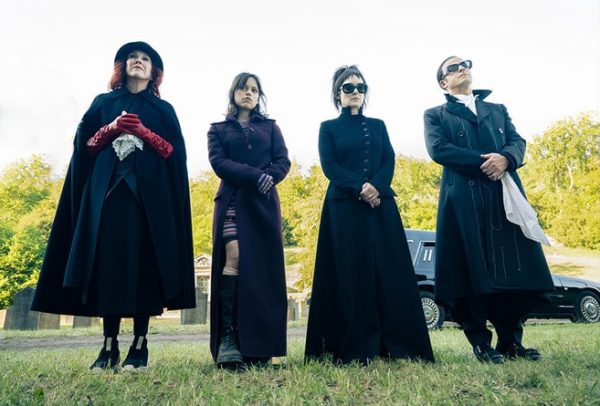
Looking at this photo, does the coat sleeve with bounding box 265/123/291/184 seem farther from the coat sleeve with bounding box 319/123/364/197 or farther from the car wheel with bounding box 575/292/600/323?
the car wheel with bounding box 575/292/600/323

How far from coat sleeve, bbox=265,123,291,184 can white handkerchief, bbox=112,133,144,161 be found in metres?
1.04

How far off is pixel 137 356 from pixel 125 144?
1570mm

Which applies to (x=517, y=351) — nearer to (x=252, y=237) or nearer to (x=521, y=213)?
(x=521, y=213)

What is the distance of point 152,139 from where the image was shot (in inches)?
163

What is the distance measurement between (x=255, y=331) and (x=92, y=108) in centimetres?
219

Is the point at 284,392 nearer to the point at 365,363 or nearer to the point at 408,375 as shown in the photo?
the point at 408,375

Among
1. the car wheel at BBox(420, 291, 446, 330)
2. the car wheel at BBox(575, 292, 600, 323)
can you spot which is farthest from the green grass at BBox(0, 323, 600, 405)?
the car wheel at BBox(575, 292, 600, 323)

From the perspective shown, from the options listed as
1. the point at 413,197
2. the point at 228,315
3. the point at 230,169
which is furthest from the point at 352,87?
the point at 413,197

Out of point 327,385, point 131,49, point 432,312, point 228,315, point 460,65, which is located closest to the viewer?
point 327,385

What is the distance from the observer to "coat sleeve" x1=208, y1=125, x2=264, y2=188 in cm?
418

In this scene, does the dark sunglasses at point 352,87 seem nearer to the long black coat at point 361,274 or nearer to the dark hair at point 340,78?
the dark hair at point 340,78

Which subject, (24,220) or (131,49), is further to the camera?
(24,220)

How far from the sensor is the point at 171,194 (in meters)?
4.29

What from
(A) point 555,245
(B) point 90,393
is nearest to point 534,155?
(A) point 555,245
